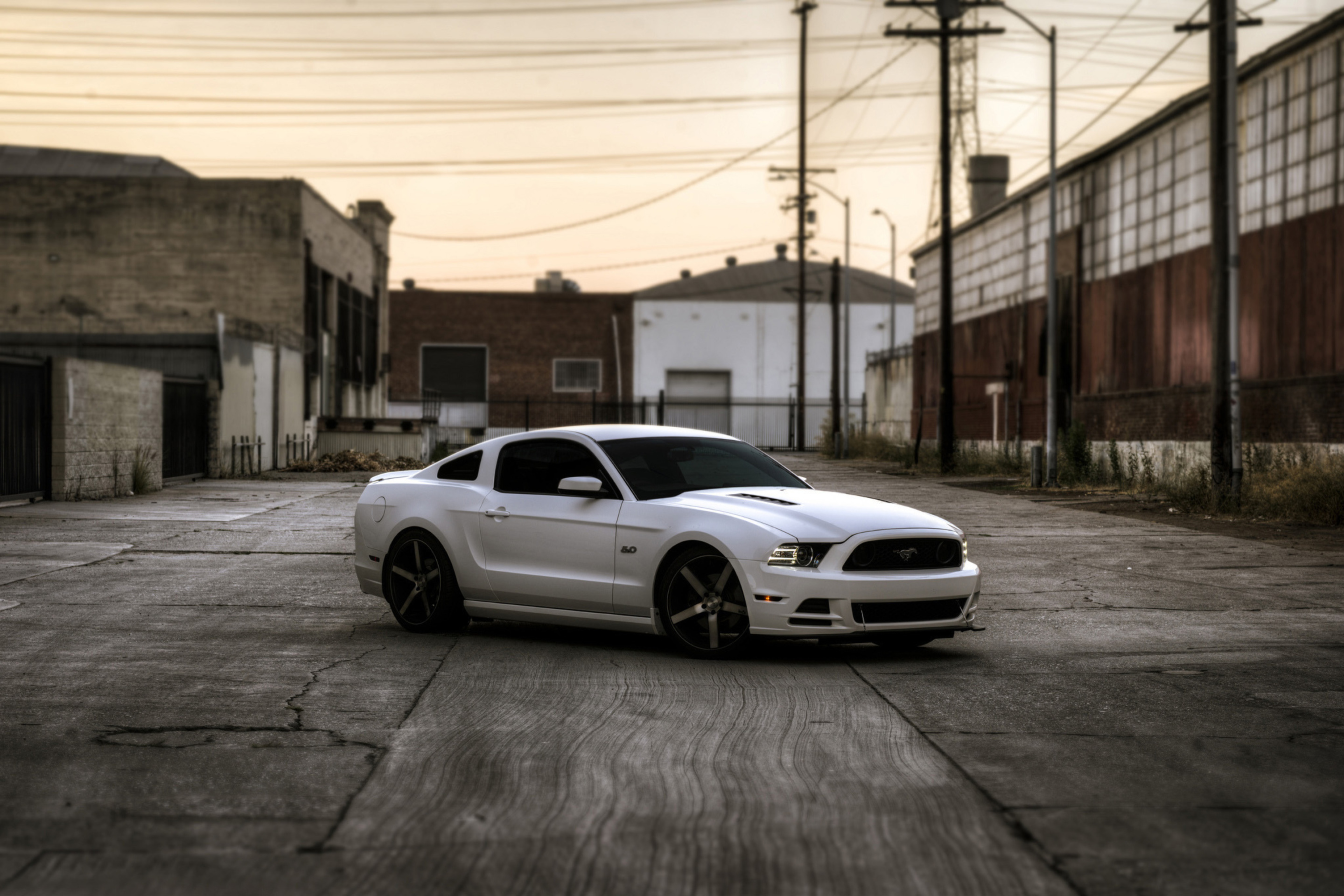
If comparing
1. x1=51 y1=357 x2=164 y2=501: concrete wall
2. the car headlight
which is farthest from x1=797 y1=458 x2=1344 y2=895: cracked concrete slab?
x1=51 y1=357 x2=164 y2=501: concrete wall

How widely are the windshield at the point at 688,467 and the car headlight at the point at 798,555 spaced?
1.08 meters

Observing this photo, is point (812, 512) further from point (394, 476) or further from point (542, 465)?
point (394, 476)

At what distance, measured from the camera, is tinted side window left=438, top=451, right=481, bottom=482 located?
34.7 feet

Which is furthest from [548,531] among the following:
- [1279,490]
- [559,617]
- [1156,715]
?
[1279,490]

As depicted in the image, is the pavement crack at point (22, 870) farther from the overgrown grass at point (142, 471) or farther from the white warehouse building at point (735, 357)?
the white warehouse building at point (735, 357)

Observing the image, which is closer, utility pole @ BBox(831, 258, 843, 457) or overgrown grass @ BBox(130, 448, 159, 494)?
overgrown grass @ BBox(130, 448, 159, 494)

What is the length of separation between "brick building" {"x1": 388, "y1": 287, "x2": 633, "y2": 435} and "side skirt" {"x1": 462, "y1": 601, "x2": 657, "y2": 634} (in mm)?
68588

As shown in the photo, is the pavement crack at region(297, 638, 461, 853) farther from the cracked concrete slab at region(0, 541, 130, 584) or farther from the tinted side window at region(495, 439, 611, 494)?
the cracked concrete slab at region(0, 541, 130, 584)

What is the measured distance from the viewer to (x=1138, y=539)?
18.4 m

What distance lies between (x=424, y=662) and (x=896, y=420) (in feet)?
172

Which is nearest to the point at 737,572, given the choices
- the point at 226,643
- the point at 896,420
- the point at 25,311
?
the point at 226,643

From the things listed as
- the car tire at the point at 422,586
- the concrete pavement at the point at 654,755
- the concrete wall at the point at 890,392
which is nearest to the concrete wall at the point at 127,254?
the concrete wall at the point at 890,392

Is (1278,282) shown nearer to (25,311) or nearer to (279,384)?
(279,384)

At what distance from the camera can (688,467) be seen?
10055mm
